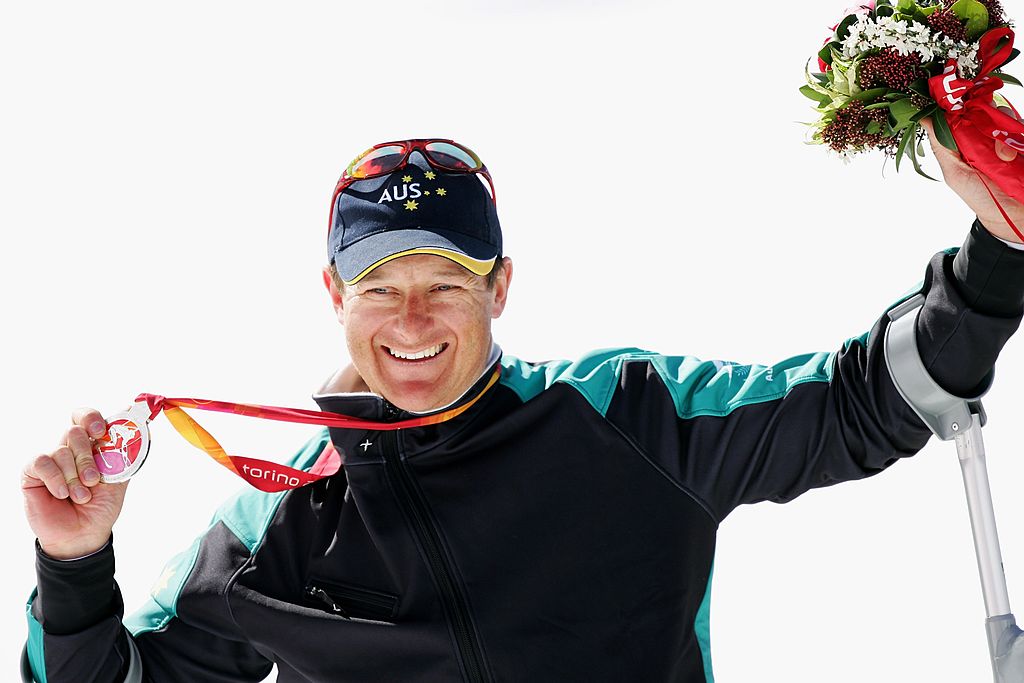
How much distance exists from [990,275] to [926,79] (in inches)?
11.9

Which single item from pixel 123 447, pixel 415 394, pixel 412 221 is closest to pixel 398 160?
pixel 412 221

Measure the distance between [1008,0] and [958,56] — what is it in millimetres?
2210

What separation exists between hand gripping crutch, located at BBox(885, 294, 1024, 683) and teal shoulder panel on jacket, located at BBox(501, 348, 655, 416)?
1.63ft

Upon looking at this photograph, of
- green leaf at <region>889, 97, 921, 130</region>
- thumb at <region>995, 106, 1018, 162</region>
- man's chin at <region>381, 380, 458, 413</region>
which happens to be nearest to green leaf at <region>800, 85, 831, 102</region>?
green leaf at <region>889, 97, 921, 130</region>

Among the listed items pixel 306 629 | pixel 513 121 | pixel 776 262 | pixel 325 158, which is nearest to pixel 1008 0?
pixel 776 262

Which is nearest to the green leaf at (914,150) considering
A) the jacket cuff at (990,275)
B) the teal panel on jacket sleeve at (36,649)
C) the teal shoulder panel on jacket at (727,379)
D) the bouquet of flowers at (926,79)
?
the bouquet of flowers at (926,79)

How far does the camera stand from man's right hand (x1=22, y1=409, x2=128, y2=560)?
6.63ft

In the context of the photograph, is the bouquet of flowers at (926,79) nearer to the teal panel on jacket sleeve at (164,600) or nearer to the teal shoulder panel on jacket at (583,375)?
the teal shoulder panel on jacket at (583,375)

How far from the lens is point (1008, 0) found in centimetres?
365

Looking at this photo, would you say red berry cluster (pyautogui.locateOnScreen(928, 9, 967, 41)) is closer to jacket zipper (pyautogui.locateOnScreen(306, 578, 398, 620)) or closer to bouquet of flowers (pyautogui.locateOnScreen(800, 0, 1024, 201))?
bouquet of flowers (pyautogui.locateOnScreen(800, 0, 1024, 201))

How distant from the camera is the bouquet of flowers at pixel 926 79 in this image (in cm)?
168

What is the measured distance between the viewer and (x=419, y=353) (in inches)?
82.4

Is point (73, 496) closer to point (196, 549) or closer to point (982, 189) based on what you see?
point (196, 549)

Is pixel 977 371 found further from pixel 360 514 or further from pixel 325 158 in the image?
pixel 325 158
